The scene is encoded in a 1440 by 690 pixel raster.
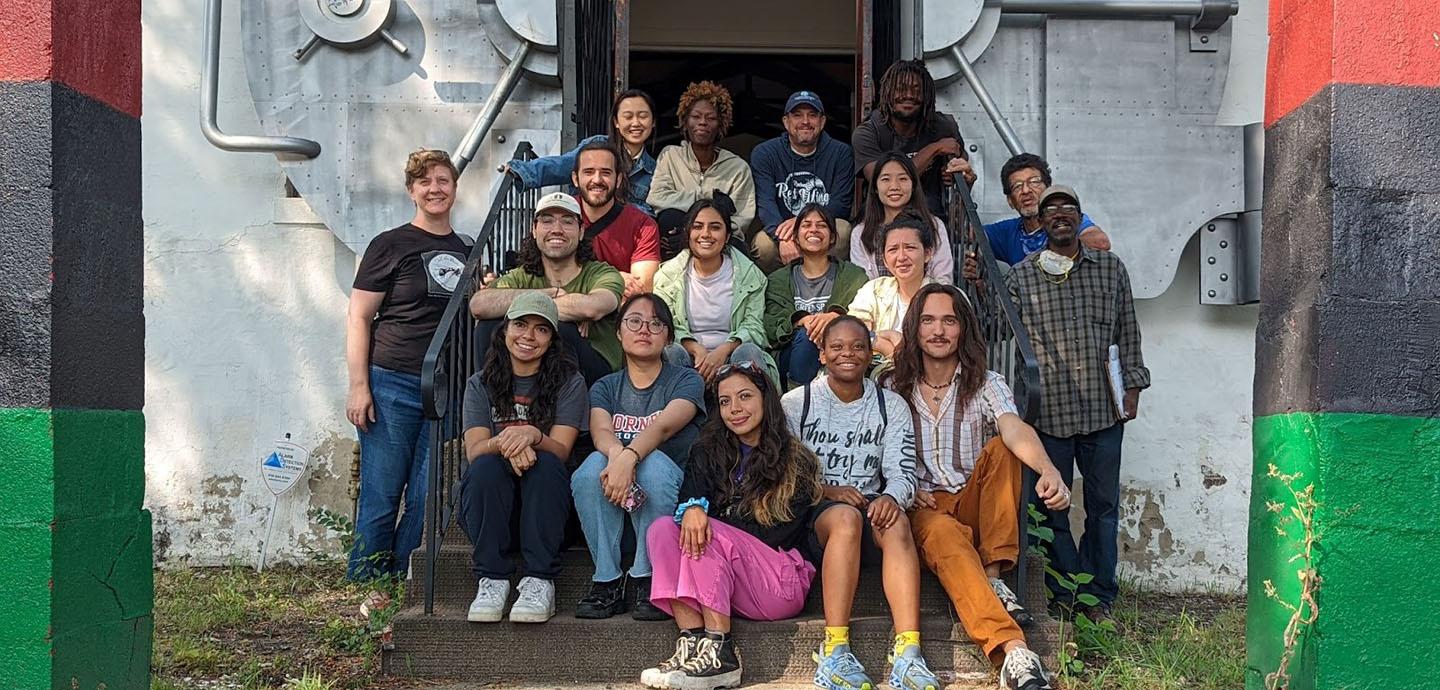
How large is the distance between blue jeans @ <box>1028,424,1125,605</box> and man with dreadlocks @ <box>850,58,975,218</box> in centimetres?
130

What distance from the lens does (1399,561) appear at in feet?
12.0

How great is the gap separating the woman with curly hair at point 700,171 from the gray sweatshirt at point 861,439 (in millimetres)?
1552

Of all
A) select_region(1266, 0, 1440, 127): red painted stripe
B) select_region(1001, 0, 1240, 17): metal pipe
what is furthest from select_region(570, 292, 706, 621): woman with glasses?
select_region(1001, 0, 1240, 17): metal pipe

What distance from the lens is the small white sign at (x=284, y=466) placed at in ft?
23.0

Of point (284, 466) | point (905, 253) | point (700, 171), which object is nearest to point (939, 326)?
point (905, 253)

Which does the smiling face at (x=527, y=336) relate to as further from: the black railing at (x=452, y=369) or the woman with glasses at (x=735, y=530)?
the woman with glasses at (x=735, y=530)

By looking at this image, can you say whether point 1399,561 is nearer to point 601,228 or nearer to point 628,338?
point 628,338

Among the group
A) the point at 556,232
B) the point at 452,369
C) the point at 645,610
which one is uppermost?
the point at 556,232

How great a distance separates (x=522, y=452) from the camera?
→ 190 inches

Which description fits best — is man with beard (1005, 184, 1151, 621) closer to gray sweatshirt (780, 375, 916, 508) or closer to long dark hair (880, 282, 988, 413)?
long dark hair (880, 282, 988, 413)

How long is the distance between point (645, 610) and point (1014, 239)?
253 cm

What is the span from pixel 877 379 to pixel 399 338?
77.8 inches

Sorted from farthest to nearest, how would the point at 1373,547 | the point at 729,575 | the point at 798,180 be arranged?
the point at 798,180
the point at 729,575
the point at 1373,547

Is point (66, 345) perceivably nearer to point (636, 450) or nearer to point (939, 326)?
point (636, 450)
